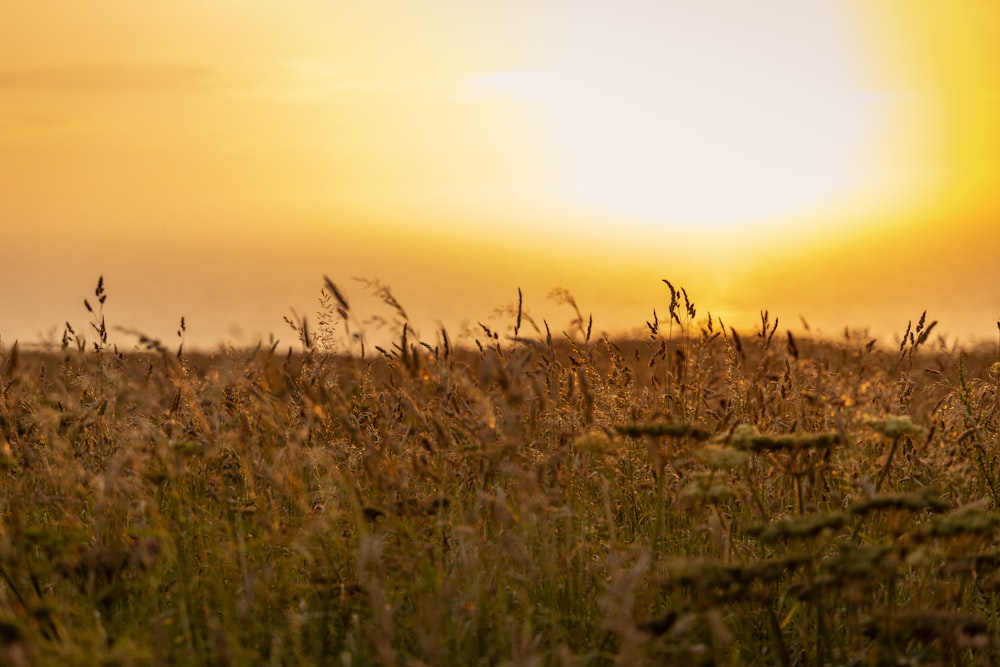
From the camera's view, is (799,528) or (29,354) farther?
(29,354)

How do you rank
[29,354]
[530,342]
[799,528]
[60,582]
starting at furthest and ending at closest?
[29,354], [530,342], [60,582], [799,528]

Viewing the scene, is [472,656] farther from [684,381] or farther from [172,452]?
[684,381]

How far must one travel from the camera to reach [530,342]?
13.0 ft

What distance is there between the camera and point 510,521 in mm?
3564

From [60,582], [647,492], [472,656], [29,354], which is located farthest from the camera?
[29,354]

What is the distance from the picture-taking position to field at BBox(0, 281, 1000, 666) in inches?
118

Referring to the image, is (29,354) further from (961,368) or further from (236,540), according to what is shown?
(961,368)

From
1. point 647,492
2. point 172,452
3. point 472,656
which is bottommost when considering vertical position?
point 472,656

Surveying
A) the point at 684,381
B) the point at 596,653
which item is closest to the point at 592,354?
the point at 684,381

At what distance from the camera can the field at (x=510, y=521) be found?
3000 millimetres

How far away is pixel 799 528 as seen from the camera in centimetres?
288

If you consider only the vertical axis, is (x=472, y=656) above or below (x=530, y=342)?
below

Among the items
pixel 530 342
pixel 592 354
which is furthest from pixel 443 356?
pixel 592 354

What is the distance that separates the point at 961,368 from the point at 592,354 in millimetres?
1826
